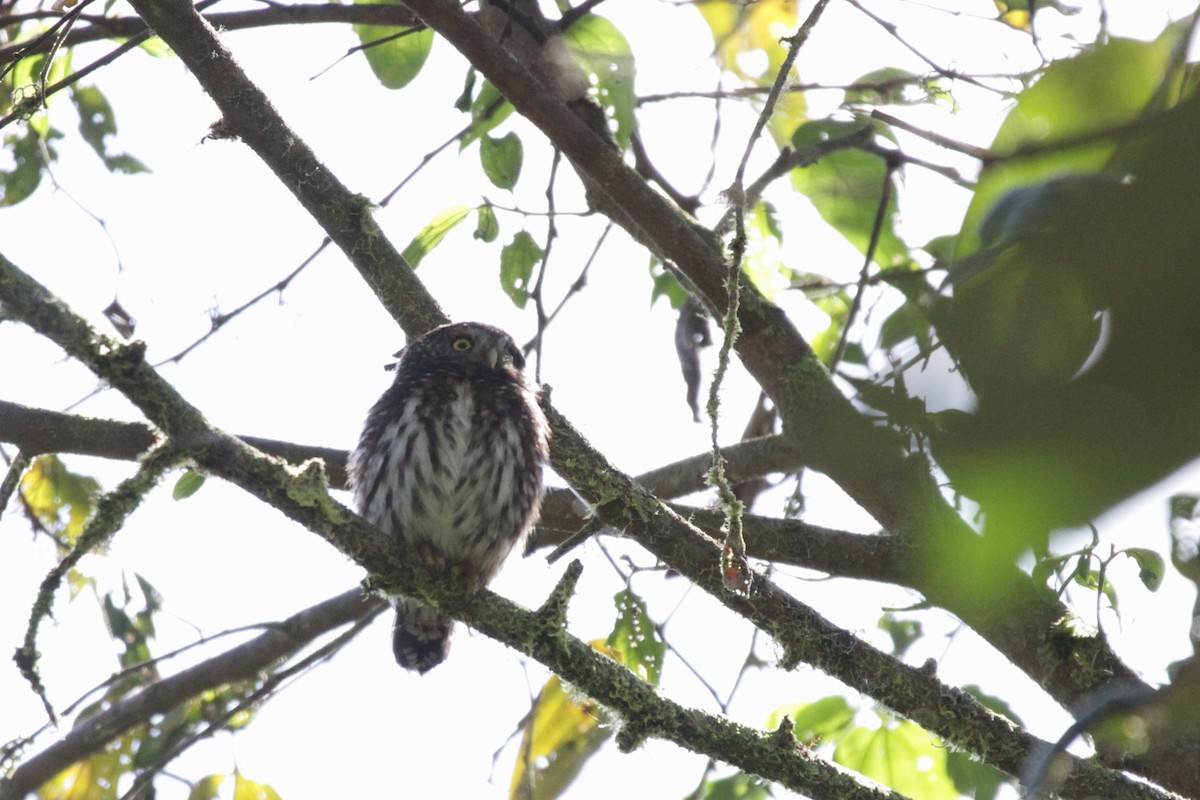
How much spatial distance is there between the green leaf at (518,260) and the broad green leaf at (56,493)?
2056mm

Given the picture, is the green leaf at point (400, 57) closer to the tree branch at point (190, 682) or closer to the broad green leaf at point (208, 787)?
the tree branch at point (190, 682)

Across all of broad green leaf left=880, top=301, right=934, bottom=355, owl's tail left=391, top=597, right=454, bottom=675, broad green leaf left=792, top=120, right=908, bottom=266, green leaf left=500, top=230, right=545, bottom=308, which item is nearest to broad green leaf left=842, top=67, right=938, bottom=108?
broad green leaf left=792, top=120, right=908, bottom=266

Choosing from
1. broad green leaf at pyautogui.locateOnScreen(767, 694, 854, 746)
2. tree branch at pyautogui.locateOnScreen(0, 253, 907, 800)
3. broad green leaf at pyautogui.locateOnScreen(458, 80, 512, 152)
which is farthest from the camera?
broad green leaf at pyautogui.locateOnScreen(458, 80, 512, 152)

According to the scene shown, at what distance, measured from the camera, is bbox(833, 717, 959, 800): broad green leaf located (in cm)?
381

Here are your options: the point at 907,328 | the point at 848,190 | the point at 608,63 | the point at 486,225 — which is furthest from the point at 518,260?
the point at 907,328

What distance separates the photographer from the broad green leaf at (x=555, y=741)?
4.23m

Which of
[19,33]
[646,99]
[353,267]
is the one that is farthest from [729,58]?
[19,33]

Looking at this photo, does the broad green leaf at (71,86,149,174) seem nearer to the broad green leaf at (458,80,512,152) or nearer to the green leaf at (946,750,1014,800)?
the broad green leaf at (458,80,512,152)

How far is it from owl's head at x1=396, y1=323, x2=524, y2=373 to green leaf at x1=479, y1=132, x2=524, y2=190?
564mm

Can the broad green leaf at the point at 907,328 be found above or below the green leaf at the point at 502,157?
below

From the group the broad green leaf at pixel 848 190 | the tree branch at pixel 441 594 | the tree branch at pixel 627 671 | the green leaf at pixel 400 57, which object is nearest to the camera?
the tree branch at pixel 441 594

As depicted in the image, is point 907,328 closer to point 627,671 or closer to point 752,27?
point 627,671

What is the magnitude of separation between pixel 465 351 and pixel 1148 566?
2.49 m

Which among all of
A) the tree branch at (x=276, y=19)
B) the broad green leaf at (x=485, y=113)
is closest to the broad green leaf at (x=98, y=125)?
the tree branch at (x=276, y=19)
